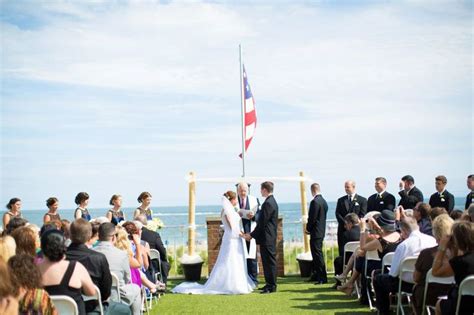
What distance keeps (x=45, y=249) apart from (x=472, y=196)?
7.72m

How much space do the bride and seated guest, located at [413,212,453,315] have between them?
4678mm

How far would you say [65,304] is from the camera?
517cm

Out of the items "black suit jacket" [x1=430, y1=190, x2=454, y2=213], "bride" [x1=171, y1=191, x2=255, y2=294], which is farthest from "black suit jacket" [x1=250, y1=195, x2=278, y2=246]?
"black suit jacket" [x1=430, y1=190, x2=454, y2=213]

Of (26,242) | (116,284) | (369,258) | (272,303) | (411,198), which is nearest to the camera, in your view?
(26,242)

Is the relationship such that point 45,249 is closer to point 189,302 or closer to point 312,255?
point 189,302

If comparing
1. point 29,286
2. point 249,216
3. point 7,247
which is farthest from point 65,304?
point 249,216

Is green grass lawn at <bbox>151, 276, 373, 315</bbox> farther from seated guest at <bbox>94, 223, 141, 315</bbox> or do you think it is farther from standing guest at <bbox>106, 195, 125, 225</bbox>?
seated guest at <bbox>94, 223, 141, 315</bbox>

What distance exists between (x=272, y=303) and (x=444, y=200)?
3.65m

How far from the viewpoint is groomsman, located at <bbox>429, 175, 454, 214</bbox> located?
36.3 ft

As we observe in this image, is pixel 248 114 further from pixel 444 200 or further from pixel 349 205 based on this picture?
pixel 444 200

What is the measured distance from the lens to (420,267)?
643cm

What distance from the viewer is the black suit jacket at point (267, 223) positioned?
1102 centimetres

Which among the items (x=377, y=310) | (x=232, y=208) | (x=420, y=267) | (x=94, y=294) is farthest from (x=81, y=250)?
(x=232, y=208)

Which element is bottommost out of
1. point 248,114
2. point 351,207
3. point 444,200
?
point 351,207
